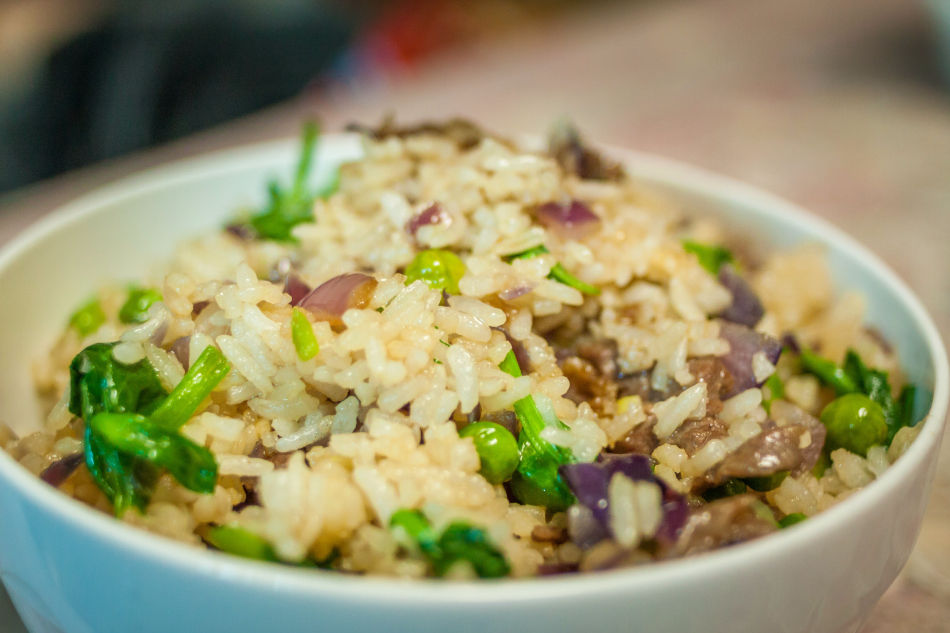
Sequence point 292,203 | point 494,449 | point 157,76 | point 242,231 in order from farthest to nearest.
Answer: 1. point 157,76
2. point 292,203
3. point 242,231
4. point 494,449

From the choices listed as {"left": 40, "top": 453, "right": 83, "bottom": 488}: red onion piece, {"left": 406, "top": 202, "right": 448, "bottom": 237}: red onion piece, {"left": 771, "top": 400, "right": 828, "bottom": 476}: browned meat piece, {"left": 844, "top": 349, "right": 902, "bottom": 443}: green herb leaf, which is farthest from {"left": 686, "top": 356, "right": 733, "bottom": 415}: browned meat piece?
{"left": 40, "top": 453, "right": 83, "bottom": 488}: red onion piece

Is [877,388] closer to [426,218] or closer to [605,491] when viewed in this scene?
[605,491]

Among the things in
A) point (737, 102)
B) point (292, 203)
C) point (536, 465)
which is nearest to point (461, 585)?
point (536, 465)

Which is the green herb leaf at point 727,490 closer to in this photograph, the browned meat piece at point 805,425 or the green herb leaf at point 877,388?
the browned meat piece at point 805,425

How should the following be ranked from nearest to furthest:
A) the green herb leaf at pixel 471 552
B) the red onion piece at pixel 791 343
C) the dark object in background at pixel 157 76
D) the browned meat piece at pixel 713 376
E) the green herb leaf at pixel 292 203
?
the green herb leaf at pixel 471 552 → the browned meat piece at pixel 713 376 → the red onion piece at pixel 791 343 → the green herb leaf at pixel 292 203 → the dark object in background at pixel 157 76

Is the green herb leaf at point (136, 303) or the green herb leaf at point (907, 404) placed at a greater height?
the green herb leaf at point (136, 303)

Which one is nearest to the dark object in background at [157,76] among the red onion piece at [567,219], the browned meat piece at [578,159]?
the browned meat piece at [578,159]
